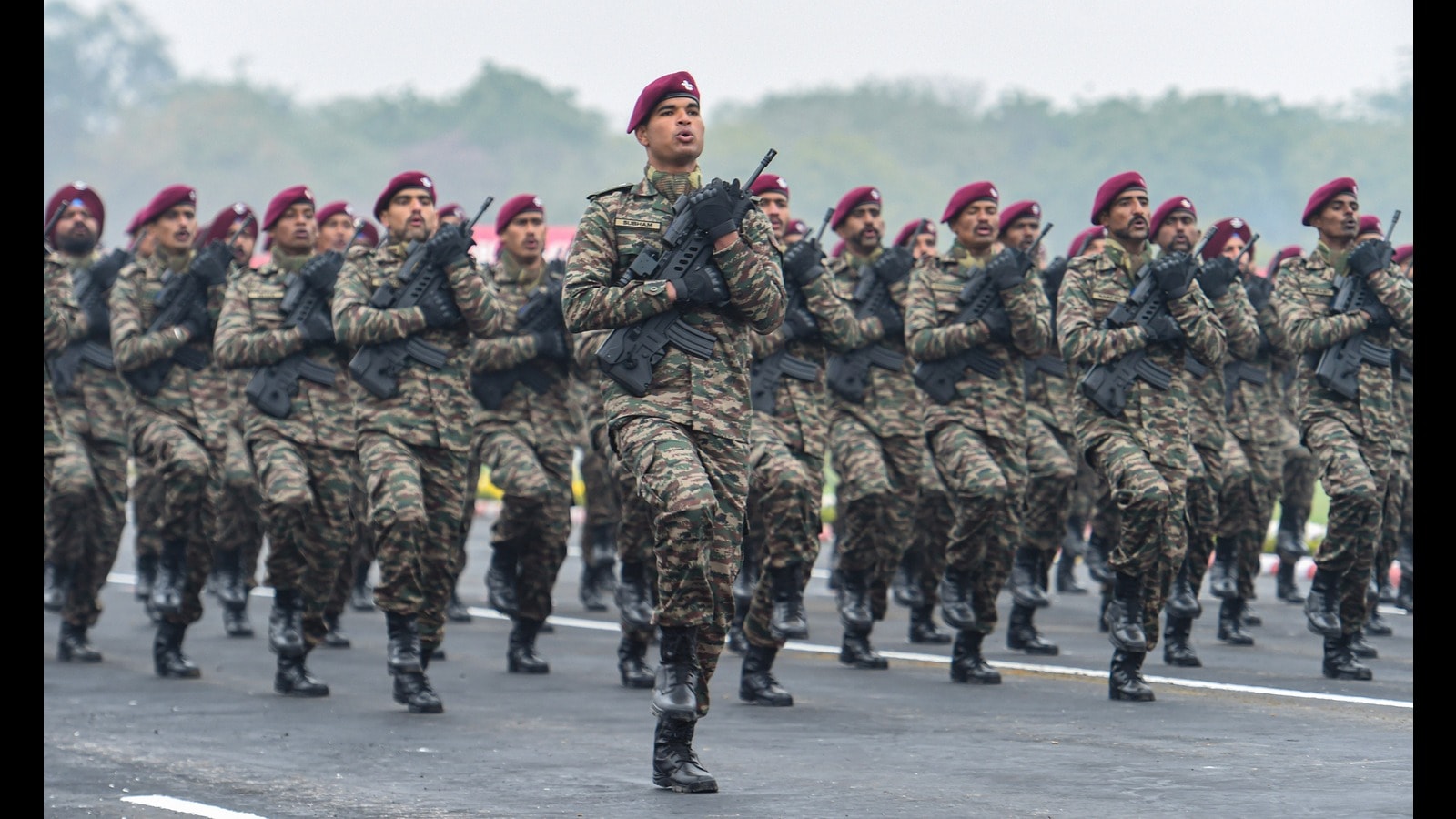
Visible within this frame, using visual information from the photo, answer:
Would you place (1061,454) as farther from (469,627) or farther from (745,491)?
(745,491)

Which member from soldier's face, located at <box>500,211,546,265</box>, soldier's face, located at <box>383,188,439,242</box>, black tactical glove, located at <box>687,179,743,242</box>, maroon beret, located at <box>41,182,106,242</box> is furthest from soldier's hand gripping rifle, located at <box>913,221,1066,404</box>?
maroon beret, located at <box>41,182,106,242</box>

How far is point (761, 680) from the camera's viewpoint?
9422mm

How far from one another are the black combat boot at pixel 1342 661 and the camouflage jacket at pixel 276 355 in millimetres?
4591

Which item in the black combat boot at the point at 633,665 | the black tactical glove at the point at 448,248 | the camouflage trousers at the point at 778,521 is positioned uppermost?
the black tactical glove at the point at 448,248

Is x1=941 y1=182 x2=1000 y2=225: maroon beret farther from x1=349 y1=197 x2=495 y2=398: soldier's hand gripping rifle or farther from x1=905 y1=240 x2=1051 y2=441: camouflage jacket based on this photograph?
x1=349 y1=197 x2=495 y2=398: soldier's hand gripping rifle

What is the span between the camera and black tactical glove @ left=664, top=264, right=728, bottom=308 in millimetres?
7289

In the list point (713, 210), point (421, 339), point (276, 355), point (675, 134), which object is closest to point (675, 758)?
point (713, 210)

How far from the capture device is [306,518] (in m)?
10.0

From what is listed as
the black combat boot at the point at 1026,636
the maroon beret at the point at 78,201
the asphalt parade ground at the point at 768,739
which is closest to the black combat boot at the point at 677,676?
the asphalt parade ground at the point at 768,739

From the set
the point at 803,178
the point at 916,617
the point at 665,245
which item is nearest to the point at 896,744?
the point at 665,245

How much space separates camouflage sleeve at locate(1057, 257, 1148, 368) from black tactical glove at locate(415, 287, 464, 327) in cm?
267

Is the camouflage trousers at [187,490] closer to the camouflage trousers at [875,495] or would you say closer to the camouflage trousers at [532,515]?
the camouflage trousers at [532,515]

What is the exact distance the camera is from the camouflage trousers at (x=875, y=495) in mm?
10492

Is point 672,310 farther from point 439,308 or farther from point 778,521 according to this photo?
point 439,308
